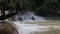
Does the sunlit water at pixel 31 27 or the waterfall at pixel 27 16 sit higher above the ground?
the waterfall at pixel 27 16

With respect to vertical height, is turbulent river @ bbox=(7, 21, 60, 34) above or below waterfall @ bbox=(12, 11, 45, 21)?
below

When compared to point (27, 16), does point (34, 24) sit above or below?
below

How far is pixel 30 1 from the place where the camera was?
63.7 inches

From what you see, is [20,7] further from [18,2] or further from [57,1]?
[57,1]

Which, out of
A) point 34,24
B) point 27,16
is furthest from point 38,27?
point 27,16

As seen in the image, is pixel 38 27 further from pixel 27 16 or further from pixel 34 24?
pixel 27 16

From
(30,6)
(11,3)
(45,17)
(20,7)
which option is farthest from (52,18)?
(11,3)

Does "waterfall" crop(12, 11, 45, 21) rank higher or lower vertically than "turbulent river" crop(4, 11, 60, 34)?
higher

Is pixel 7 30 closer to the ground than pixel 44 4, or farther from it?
closer to the ground

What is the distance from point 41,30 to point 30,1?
0.39 metres

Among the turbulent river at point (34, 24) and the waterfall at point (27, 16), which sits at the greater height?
the waterfall at point (27, 16)

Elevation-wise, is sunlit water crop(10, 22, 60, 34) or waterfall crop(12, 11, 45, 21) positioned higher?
waterfall crop(12, 11, 45, 21)

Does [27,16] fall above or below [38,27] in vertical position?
above

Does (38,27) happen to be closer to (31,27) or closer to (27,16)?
(31,27)
